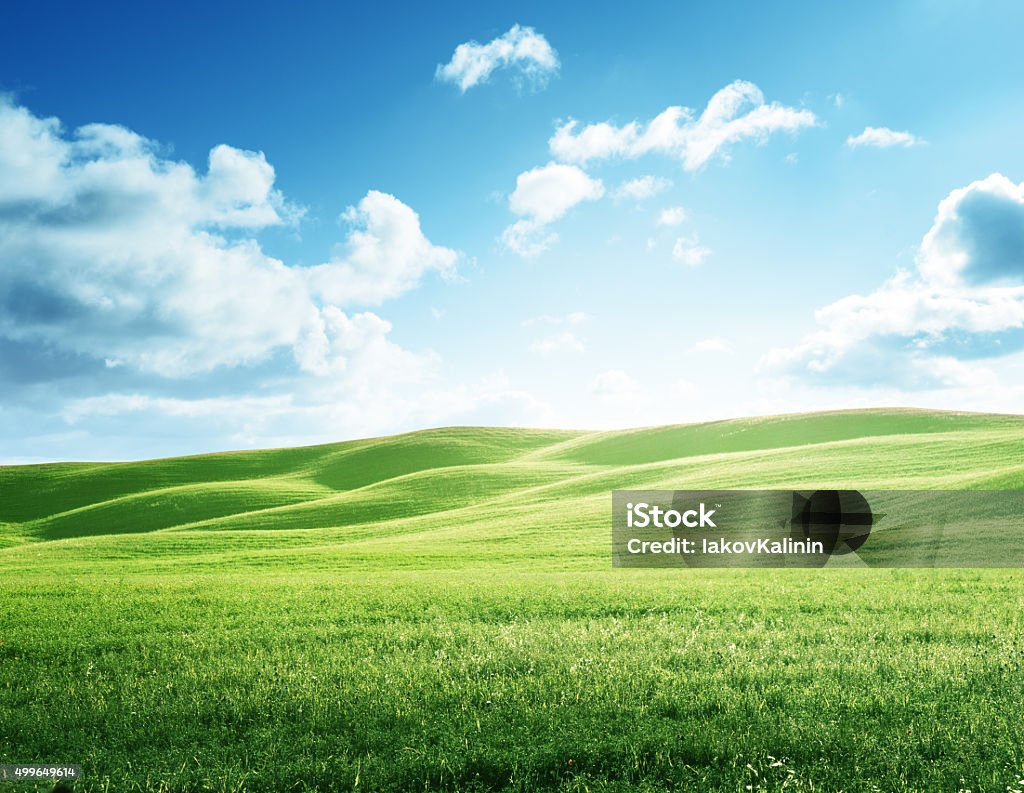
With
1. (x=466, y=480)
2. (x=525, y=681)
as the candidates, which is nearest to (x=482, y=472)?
(x=466, y=480)

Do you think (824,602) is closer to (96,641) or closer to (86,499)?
(96,641)

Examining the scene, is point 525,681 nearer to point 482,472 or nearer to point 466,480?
point 466,480

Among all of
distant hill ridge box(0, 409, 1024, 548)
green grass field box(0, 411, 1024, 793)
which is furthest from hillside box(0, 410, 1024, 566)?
green grass field box(0, 411, 1024, 793)

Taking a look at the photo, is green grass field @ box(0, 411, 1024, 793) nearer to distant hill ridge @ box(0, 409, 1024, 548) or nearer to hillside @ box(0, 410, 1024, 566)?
hillside @ box(0, 410, 1024, 566)

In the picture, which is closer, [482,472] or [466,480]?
[466,480]

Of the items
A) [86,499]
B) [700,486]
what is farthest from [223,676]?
[86,499]

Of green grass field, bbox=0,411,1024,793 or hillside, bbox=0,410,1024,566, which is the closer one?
green grass field, bbox=0,411,1024,793

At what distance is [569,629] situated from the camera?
38.3 ft

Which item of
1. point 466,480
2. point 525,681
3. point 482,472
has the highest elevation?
point 525,681

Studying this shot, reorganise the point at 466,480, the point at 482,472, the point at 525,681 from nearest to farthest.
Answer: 1. the point at 525,681
2. the point at 466,480
3. the point at 482,472

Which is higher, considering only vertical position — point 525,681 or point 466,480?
point 525,681

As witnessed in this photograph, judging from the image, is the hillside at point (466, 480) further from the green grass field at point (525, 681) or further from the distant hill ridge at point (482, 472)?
the green grass field at point (525, 681)

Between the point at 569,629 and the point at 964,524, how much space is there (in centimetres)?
2432

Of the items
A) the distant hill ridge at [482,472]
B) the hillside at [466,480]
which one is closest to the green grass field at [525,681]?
the hillside at [466,480]
